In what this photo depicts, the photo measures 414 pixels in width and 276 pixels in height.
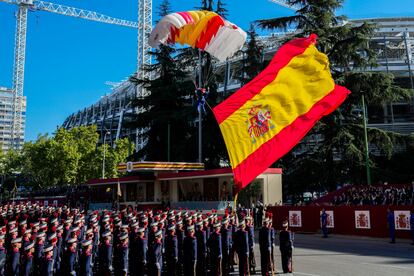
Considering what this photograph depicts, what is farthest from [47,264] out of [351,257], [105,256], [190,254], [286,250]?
[351,257]

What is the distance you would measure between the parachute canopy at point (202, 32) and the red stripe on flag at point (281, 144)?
4851mm

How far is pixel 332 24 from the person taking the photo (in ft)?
96.1

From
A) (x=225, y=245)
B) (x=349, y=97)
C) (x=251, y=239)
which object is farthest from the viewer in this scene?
(x=349, y=97)

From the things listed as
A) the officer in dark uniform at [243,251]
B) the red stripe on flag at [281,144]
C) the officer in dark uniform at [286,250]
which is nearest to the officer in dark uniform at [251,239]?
the officer in dark uniform at [243,251]

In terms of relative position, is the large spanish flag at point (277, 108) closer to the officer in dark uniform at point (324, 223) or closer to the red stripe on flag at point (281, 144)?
the red stripe on flag at point (281, 144)

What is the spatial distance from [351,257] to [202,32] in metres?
8.51

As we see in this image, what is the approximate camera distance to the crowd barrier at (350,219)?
18.0m

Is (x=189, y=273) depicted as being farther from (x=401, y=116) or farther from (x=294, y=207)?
(x=401, y=116)

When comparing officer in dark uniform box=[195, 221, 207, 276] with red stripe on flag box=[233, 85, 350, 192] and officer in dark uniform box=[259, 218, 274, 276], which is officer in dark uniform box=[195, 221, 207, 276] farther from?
red stripe on flag box=[233, 85, 350, 192]

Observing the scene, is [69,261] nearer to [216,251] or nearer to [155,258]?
[155,258]

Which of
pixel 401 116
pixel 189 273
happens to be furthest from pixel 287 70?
pixel 401 116

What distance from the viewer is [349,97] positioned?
26984mm

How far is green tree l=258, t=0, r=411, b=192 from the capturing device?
85.2ft

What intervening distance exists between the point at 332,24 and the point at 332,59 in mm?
3159
